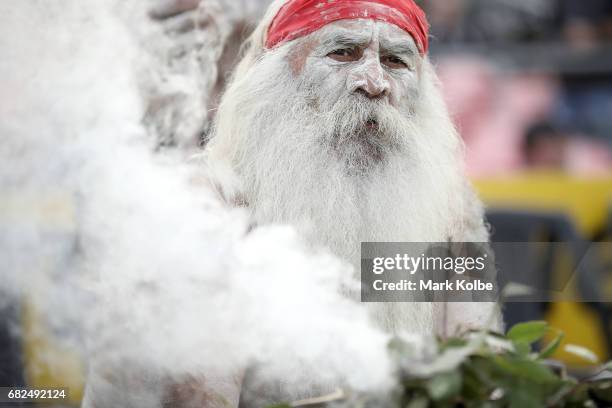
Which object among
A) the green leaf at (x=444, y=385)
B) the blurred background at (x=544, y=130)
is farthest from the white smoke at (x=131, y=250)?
the blurred background at (x=544, y=130)

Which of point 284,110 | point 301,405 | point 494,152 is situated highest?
point 494,152

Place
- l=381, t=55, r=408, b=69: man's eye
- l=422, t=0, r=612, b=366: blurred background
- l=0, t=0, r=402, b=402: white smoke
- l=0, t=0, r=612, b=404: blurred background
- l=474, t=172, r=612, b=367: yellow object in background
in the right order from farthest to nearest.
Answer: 1. l=422, t=0, r=612, b=366: blurred background
2. l=474, t=172, r=612, b=367: yellow object in background
3. l=0, t=0, r=612, b=404: blurred background
4. l=381, t=55, r=408, b=69: man's eye
5. l=0, t=0, r=402, b=402: white smoke

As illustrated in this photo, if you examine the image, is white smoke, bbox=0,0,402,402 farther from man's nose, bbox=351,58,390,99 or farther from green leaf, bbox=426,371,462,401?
man's nose, bbox=351,58,390,99

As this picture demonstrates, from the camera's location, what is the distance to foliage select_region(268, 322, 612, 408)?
1.80 meters

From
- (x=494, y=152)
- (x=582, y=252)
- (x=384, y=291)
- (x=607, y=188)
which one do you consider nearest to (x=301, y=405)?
(x=384, y=291)

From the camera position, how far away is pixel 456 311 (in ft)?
8.68

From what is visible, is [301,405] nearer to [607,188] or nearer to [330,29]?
[330,29]

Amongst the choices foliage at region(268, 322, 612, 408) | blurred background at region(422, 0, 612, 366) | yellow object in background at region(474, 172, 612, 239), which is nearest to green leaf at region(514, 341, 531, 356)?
foliage at region(268, 322, 612, 408)

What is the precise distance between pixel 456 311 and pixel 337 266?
18.1 inches

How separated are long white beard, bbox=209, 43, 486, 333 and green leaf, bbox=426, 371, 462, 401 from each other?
80 centimetres

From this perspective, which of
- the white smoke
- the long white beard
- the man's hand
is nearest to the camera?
the white smoke

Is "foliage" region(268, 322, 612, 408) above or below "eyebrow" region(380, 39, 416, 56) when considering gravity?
below

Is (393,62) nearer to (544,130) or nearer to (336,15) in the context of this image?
(336,15)

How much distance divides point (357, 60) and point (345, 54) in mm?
44
